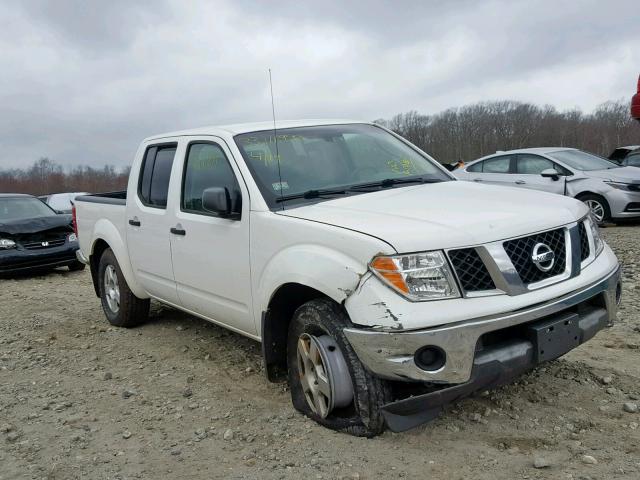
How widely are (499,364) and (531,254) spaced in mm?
570

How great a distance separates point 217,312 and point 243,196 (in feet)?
3.02

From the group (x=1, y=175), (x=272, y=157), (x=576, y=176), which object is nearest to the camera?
(x=272, y=157)

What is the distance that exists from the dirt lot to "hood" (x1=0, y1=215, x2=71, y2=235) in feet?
17.9

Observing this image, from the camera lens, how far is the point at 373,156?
4.39 metres

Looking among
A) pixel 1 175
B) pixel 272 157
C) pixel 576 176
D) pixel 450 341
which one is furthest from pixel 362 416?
pixel 1 175

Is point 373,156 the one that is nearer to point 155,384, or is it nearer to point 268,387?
point 268,387

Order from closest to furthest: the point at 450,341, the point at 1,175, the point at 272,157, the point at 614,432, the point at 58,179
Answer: the point at 450,341
the point at 614,432
the point at 272,157
the point at 1,175
the point at 58,179

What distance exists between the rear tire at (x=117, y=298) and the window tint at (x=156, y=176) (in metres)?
0.94

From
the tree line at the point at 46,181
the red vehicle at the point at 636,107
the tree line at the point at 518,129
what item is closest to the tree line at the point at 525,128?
the tree line at the point at 518,129

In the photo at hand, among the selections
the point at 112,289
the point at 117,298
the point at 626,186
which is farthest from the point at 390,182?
the point at 626,186

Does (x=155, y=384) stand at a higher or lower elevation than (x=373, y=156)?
lower

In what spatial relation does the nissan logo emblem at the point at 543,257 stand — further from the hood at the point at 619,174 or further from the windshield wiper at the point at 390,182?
the hood at the point at 619,174

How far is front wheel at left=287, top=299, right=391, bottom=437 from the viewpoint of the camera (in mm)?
3033

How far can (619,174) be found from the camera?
34.6ft
